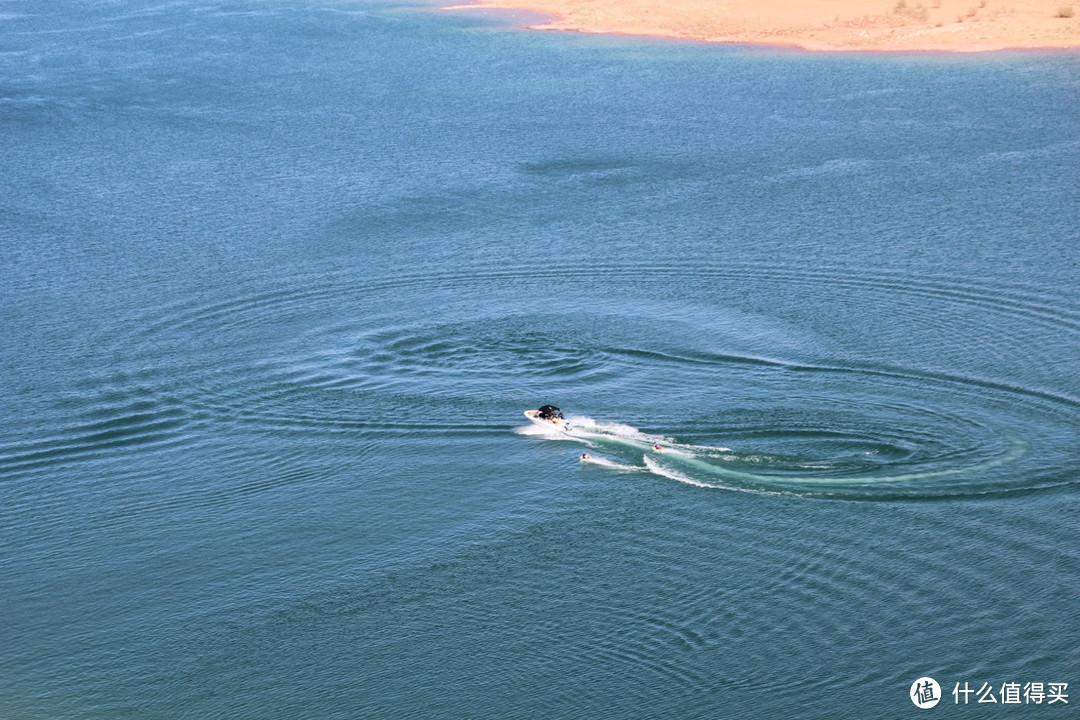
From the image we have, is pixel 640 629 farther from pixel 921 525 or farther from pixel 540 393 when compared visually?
pixel 540 393

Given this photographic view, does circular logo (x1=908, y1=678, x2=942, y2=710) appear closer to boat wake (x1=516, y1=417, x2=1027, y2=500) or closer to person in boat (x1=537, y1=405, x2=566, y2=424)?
boat wake (x1=516, y1=417, x2=1027, y2=500)

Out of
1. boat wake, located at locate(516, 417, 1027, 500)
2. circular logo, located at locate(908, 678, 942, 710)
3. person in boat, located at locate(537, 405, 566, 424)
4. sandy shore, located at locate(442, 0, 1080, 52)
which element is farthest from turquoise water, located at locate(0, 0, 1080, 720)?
sandy shore, located at locate(442, 0, 1080, 52)

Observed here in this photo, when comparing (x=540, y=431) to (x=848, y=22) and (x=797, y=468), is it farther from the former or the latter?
(x=848, y=22)

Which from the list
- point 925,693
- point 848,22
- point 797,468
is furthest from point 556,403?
point 848,22

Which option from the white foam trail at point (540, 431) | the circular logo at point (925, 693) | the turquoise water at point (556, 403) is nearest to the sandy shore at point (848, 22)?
the turquoise water at point (556, 403)

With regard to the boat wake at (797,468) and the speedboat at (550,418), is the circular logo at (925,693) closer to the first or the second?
the boat wake at (797,468)
